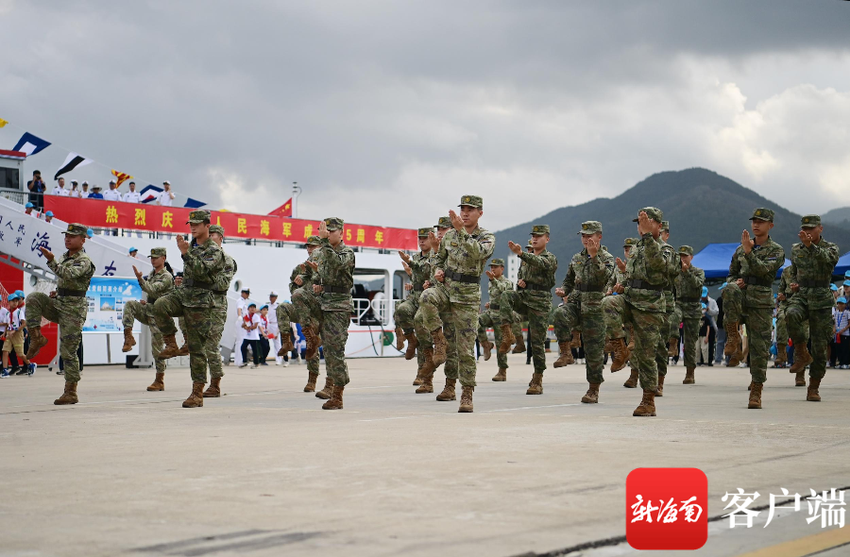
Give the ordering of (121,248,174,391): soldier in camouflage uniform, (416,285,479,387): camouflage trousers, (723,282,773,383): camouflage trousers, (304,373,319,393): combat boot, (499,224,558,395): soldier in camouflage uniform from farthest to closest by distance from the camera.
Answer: (121,248,174,391): soldier in camouflage uniform → (304,373,319,393): combat boot → (499,224,558,395): soldier in camouflage uniform → (723,282,773,383): camouflage trousers → (416,285,479,387): camouflage trousers

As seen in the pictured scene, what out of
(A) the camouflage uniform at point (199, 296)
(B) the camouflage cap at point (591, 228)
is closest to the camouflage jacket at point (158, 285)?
(A) the camouflage uniform at point (199, 296)

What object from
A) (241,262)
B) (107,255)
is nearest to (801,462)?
(107,255)

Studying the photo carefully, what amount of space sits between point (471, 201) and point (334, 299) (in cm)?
207

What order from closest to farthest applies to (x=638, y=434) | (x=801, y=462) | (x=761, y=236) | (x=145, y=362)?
(x=801, y=462)
(x=638, y=434)
(x=761, y=236)
(x=145, y=362)

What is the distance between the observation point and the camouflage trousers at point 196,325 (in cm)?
1107

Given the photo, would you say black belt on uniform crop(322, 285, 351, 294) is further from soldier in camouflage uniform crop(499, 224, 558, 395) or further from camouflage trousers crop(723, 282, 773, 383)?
camouflage trousers crop(723, 282, 773, 383)

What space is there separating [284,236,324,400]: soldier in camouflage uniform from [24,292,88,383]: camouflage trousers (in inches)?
116

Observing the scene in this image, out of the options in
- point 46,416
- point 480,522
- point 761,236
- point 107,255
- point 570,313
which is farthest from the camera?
point 107,255

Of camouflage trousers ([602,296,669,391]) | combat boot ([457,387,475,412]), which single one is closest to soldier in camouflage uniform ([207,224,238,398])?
combat boot ([457,387,475,412])

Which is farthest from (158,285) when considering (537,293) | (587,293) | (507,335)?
(587,293)

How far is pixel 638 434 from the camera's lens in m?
7.52

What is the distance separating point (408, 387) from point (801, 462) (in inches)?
360

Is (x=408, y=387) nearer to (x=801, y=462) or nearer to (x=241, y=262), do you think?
(x=801, y=462)

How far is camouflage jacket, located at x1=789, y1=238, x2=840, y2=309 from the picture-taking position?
38.4 ft
